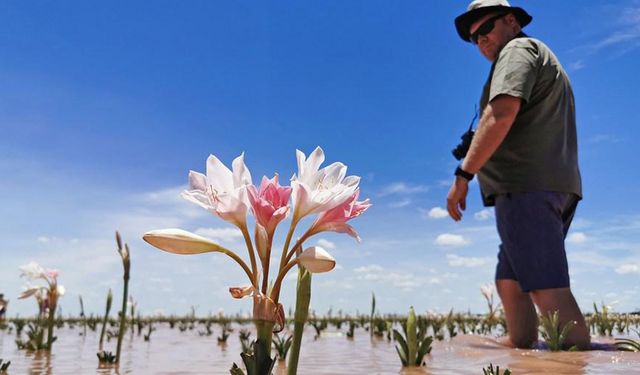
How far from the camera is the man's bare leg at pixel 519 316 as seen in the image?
4879 mm

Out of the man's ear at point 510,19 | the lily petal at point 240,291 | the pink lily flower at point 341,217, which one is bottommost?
the lily petal at point 240,291

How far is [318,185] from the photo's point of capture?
5.38 feet

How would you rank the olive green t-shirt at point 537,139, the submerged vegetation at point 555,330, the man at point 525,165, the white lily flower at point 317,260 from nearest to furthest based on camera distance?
the white lily flower at point 317,260 < the submerged vegetation at point 555,330 < the man at point 525,165 < the olive green t-shirt at point 537,139

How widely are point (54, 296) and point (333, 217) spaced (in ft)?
13.3

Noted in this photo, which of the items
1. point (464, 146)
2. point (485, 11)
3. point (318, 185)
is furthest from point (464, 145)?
point (318, 185)

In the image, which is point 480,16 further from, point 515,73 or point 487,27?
point 515,73

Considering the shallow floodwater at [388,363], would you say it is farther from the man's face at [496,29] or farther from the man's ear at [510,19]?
the man's ear at [510,19]

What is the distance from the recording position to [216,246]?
1.58 m

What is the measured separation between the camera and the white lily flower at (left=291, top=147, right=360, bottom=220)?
5.13 ft

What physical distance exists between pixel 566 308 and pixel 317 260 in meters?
3.26

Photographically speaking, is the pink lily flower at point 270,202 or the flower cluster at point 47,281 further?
the flower cluster at point 47,281

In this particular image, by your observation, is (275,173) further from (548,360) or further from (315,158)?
(548,360)

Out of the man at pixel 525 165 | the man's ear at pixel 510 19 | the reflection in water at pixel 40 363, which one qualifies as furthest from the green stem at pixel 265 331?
the man's ear at pixel 510 19

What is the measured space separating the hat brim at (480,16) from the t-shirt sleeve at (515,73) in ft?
1.85
